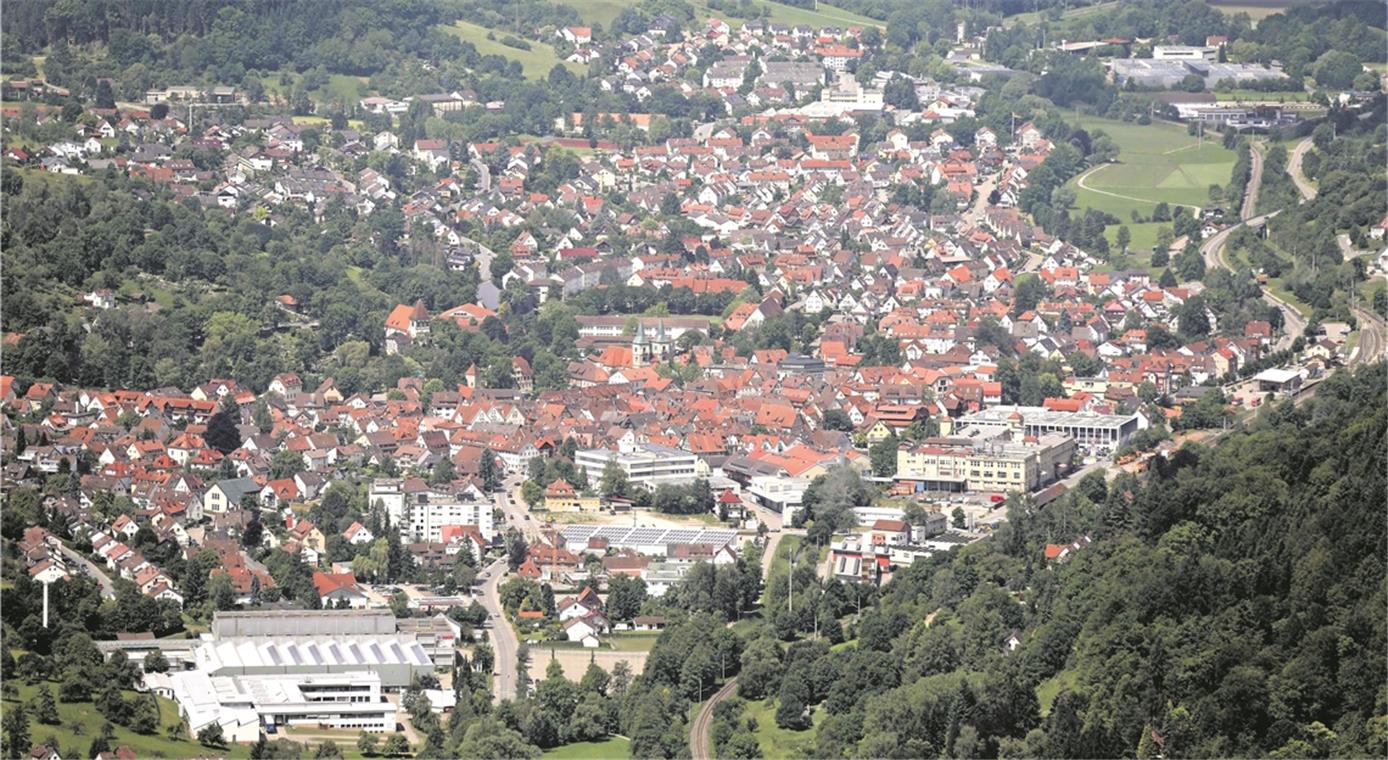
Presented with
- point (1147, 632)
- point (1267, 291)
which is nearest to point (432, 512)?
point (1147, 632)

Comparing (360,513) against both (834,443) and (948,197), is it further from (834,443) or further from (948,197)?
(948,197)

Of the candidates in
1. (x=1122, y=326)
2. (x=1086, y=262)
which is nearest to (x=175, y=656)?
(x=1122, y=326)

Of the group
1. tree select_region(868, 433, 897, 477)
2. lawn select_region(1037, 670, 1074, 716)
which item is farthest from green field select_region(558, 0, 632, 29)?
lawn select_region(1037, 670, 1074, 716)

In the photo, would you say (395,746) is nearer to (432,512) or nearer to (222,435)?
(432,512)

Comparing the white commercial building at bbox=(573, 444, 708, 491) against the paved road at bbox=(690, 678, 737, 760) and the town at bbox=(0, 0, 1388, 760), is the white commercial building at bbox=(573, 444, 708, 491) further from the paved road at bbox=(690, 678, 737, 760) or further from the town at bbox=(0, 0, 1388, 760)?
the paved road at bbox=(690, 678, 737, 760)

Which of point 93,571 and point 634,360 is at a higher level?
point 93,571

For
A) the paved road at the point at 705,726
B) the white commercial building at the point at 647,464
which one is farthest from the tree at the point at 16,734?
the white commercial building at the point at 647,464
